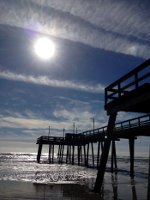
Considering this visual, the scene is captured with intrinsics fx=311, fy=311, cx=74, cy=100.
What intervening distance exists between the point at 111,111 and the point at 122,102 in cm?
150

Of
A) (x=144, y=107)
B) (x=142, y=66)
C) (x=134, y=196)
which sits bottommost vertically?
(x=134, y=196)

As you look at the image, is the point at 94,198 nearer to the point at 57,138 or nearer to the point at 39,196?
the point at 39,196

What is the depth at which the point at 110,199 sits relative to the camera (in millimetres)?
14133

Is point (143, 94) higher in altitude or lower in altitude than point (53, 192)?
higher

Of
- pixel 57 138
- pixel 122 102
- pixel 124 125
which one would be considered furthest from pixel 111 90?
pixel 57 138

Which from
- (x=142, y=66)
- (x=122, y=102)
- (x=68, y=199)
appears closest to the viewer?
(x=142, y=66)

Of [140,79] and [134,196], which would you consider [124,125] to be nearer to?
[134,196]

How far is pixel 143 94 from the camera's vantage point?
11180 mm

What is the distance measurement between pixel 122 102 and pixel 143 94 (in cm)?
187

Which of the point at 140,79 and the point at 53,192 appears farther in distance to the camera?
the point at 53,192

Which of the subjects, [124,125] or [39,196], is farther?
[124,125]

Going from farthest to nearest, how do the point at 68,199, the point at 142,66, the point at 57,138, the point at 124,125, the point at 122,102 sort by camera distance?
the point at 57,138 → the point at 124,125 → the point at 68,199 → the point at 122,102 → the point at 142,66

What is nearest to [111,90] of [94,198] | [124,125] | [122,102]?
[122,102]

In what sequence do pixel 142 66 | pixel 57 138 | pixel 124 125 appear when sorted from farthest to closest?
pixel 57 138 → pixel 124 125 → pixel 142 66
